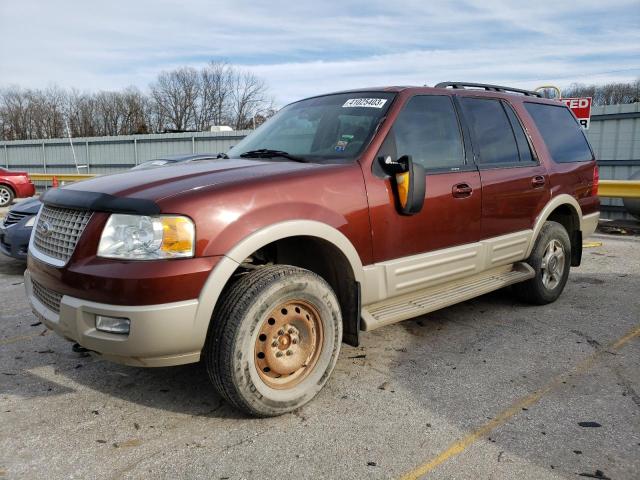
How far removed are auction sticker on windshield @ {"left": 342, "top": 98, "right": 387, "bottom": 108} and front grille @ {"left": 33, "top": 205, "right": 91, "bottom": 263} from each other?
1977mm

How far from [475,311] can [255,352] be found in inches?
107

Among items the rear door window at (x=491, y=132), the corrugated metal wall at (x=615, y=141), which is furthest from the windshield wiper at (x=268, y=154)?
the corrugated metal wall at (x=615, y=141)

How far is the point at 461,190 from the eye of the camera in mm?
3936

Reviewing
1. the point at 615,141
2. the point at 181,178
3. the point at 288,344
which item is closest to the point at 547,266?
the point at 288,344

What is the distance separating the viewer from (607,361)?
3795 millimetres

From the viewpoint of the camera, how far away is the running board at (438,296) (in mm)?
3492

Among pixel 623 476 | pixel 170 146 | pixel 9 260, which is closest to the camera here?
pixel 623 476

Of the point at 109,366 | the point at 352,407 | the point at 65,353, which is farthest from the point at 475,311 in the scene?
the point at 65,353

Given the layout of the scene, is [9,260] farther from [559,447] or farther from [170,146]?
[170,146]

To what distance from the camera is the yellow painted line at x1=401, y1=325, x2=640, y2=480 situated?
253 cm

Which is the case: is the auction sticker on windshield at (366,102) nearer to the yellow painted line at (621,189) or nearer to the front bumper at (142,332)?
the front bumper at (142,332)

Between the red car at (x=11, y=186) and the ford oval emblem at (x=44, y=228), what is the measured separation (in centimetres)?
1433

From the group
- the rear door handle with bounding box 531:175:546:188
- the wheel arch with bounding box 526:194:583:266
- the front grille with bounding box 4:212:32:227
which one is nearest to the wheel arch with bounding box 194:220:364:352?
the rear door handle with bounding box 531:175:546:188

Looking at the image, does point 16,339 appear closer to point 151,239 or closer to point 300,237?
point 151,239
